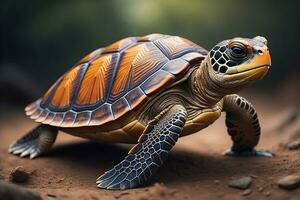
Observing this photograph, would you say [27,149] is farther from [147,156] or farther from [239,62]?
[239,62]

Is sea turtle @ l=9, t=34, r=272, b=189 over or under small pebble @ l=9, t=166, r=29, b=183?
over

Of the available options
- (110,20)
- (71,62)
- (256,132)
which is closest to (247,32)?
(110,20)

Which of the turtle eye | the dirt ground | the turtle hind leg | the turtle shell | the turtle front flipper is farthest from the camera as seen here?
the turtle hind leg

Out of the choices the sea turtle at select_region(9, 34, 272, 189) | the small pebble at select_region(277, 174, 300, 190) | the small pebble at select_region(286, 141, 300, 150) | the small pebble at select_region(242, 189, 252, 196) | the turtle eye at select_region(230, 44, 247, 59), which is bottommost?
the small pebble at select_region(286, 141, 300, 150)

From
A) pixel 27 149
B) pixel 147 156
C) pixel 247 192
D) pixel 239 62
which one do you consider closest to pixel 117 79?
pixel 147 156

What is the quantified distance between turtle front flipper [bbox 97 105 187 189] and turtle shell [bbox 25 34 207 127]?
1.25ft

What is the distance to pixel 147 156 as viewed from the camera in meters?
3.15

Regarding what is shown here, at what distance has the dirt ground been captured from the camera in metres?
2.82

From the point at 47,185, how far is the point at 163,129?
1.18m

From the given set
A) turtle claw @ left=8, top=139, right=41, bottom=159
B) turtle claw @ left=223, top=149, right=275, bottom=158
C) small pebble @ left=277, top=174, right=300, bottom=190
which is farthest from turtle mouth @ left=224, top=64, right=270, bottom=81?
turtle claw @ left=8, top=139, right=41, bottom=159

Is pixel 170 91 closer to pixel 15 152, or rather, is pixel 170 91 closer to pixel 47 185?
pixel 47 185

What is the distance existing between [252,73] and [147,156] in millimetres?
1199

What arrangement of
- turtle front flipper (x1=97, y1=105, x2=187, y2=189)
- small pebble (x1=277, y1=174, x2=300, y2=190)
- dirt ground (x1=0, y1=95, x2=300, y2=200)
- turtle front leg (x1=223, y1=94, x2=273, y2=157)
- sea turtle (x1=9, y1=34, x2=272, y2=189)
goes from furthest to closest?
turtle front leg (x1=223, y1=94, x2=273, y2=157) < sea turtle (x1=9, y1=34, x2=272, y2=189) < turtle front flipper (x1=97, y1=105, x2=187, y2=189) < dirt ground (x1=0, y1=95, x2=300, y2=200) < small pebble (x1=277, y1=174, x2=300, y2=190)

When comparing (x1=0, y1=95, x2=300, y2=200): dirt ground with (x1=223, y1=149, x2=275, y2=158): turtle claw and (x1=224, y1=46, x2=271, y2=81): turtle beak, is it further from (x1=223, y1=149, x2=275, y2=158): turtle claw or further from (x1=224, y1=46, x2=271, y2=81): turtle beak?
(x1=224, y1=46, x2=271, y2=81): turtle beak
